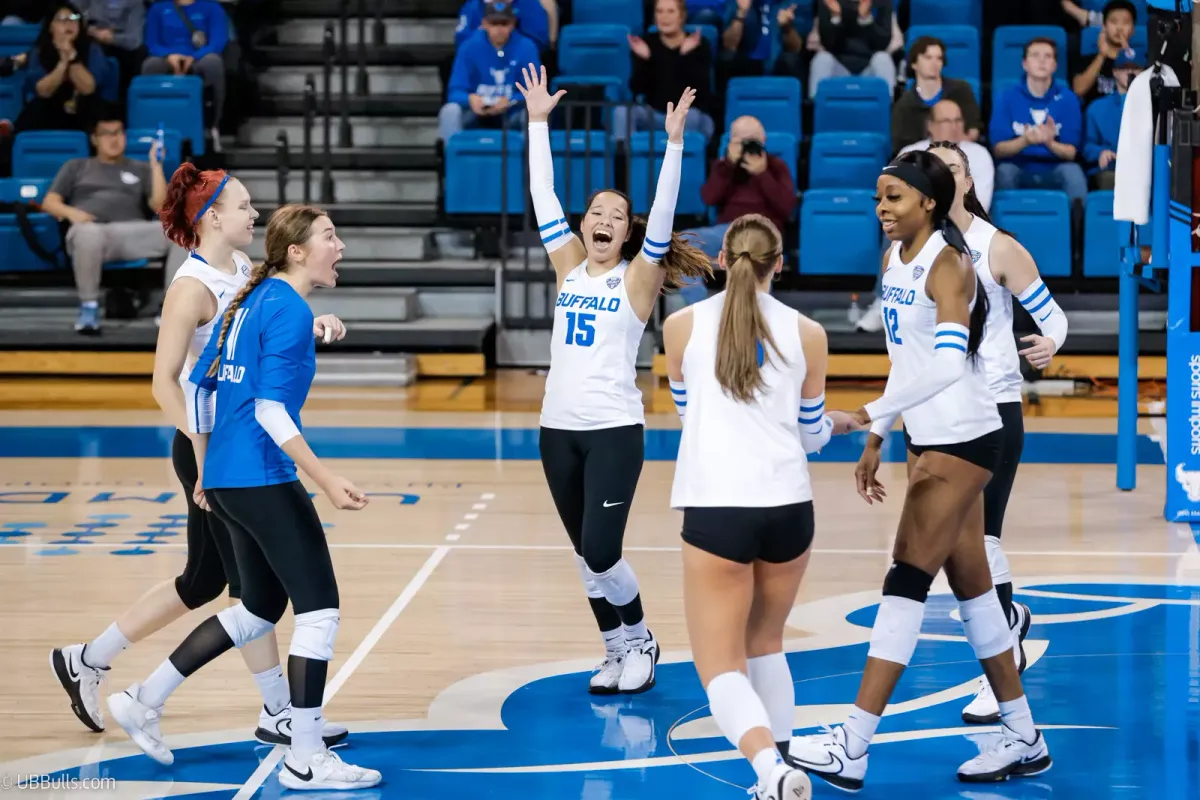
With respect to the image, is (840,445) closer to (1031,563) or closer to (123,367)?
(1031,563)

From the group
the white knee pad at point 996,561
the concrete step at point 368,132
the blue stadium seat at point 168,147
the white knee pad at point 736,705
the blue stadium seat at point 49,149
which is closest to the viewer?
the white knee pad at point 736,705

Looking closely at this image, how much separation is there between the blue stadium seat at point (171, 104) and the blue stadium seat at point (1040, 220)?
6.32m

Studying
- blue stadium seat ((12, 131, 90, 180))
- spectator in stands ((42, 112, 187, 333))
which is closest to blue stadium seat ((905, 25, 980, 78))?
spectator in stands ((42, 112, 187, 333))

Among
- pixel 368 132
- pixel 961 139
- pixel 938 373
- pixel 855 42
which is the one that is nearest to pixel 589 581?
pixel 938 373

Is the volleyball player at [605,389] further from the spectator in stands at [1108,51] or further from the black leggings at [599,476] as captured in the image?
the spectator in stands at [1108,51]

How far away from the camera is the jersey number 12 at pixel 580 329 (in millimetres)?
4961

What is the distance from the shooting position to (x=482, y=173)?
491 inches

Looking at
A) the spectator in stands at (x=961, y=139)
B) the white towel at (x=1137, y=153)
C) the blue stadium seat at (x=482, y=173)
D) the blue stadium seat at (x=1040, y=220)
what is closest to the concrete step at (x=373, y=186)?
the blue stadium seat at (x=482, y=173)

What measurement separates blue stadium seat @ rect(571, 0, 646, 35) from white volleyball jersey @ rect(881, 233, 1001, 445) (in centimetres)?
978

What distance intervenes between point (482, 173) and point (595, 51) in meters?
1.47

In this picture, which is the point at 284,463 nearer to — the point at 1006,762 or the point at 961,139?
the point at 1006,762

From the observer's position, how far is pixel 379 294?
40.5 feet

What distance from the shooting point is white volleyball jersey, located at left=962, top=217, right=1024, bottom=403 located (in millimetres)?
4629

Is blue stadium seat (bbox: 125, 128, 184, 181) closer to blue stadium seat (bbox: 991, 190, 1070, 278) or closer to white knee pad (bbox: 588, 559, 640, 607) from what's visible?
blue stadium seat (bbox: 991, 190, 1070, 278)
